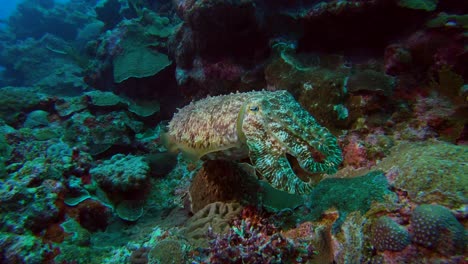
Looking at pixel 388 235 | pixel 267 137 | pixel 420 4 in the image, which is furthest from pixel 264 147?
pixel 420 4

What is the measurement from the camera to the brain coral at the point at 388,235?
2744mm

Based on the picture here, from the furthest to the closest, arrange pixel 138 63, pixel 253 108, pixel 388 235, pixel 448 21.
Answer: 1. pixel 138 63
2. pixel 448 21
3. pixel 253 108
4. pixel 388 235

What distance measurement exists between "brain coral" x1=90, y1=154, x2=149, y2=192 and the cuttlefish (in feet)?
6.77

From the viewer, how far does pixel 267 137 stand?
9.53ft

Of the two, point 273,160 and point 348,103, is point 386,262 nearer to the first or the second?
point 273,160

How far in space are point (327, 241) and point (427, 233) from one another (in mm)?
1087

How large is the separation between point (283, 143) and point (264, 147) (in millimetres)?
204

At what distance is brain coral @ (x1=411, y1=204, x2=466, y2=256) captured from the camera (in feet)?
8.30

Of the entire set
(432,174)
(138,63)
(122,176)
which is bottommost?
(122,176)

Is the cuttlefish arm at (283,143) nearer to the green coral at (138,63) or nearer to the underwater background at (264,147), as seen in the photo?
A: the underwater background at (264,147)

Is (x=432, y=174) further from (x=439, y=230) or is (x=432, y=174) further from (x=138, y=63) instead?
(x=138, y=63)

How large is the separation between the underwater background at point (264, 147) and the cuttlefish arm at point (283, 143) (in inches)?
0.6

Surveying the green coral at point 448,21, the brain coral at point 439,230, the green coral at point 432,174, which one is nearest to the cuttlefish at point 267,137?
the brain coral at point 439,230

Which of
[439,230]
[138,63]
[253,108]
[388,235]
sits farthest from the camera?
[138,63]
